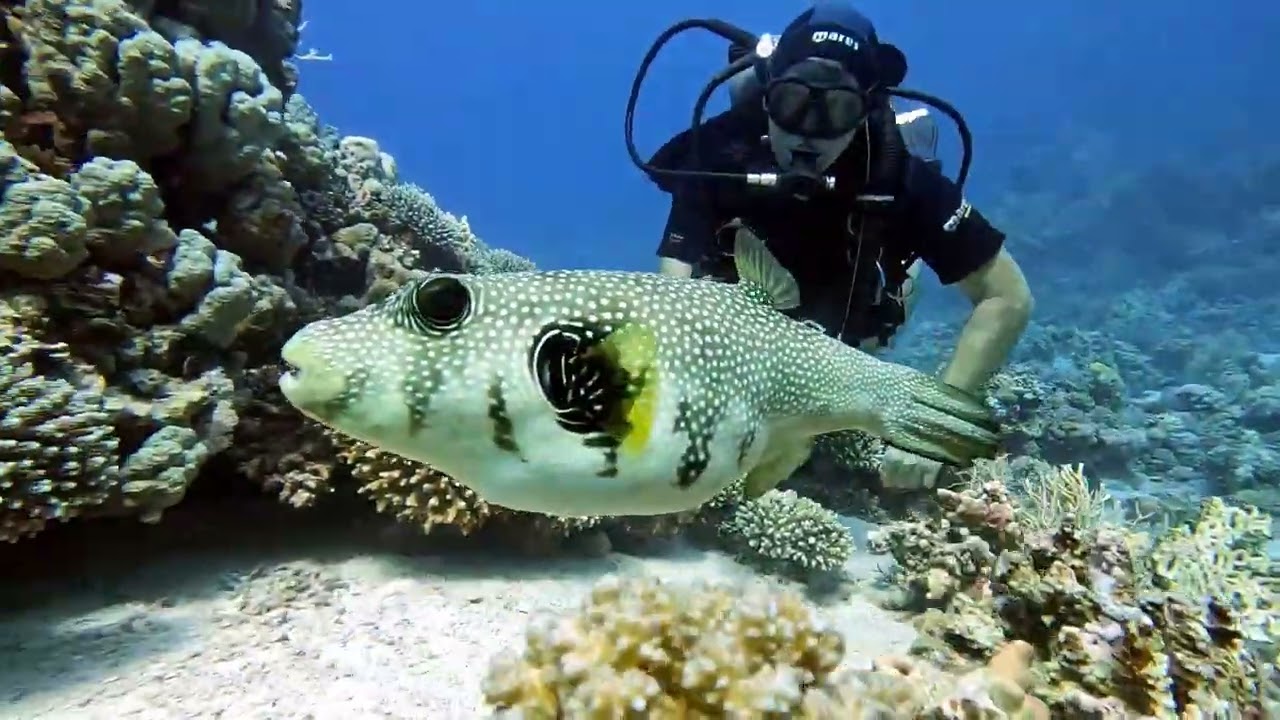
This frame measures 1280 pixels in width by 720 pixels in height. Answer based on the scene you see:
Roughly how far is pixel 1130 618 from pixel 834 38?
304 cm

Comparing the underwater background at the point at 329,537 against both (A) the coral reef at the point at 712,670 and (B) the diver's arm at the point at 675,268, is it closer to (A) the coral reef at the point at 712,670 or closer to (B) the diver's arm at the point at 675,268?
(A) the coral reef at the point at 712,670

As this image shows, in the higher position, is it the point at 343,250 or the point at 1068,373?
the point at 1068,373

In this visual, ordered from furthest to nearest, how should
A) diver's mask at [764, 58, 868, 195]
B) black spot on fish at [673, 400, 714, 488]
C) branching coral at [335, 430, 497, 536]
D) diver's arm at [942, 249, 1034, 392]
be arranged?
1. branching coral at [335, 430, 497, 536]
2. diver's mask at [764, 58, 868, 195]
3. diver's arm at [942, 249, 1034, 392]
4. black spot on fish at [673, 400, 714, 488]

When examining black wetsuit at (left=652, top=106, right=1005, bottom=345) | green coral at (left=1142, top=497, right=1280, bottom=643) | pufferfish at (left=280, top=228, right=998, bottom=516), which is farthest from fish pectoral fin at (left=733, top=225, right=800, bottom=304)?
green coral at (left=1142, top=497, right=1280, bottom=643)

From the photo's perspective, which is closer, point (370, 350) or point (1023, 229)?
point (370, 350)

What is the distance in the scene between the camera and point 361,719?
3.50 m

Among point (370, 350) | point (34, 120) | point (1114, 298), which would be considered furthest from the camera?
point (1114, 298)

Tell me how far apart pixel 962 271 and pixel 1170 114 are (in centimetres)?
7225

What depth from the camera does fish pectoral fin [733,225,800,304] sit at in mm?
2742

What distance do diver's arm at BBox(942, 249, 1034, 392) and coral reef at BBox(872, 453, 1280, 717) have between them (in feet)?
2.57

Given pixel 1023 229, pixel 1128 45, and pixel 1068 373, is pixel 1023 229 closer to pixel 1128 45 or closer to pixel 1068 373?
pixel 1068 373

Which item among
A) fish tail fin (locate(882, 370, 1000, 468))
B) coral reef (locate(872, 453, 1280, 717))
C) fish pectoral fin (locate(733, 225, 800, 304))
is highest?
fish pectoral fin (locate(733, 225, 800, 304))

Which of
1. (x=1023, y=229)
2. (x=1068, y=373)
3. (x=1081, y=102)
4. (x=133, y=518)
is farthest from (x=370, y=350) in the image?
(x=1081, y=102)

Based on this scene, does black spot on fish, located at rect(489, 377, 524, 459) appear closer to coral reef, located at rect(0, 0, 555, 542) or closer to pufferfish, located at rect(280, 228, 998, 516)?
pufferfish, located at rect(280, 228, 998, 516)
